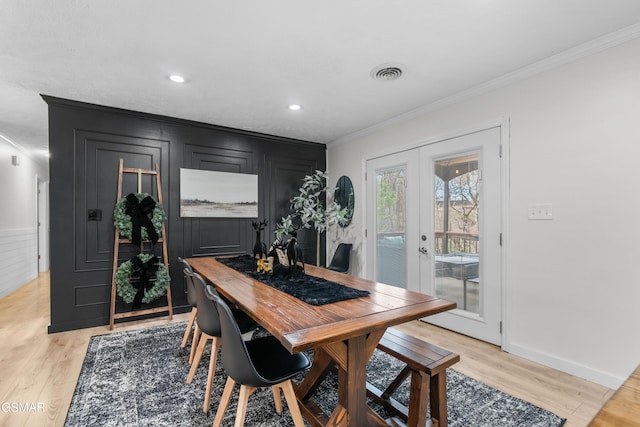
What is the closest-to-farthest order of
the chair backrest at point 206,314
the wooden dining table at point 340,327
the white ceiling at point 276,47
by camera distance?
the wooden dining table at point 340,327, the chair backrest at point 206,314, the white ceiling at point 276,47

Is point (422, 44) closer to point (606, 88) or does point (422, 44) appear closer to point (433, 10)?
point (433, 10)

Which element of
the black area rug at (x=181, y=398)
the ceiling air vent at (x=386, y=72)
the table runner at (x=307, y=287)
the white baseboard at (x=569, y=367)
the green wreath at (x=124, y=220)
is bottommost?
the black area rug at (x=181, y=398)

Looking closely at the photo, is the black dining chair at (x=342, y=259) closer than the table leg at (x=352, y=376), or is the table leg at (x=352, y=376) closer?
the table leg at (x=352, y=376)

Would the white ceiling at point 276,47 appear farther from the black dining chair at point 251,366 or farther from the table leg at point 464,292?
→ the table leg at point 464,292

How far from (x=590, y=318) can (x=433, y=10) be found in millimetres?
2378

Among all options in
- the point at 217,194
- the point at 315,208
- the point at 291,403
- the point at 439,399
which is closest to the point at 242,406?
the point at 291,403

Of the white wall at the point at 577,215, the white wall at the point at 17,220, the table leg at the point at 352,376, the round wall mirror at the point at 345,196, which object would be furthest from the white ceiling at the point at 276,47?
the white wall at the point at 17,220

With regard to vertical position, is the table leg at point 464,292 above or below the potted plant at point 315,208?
below

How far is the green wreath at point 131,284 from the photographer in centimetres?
336

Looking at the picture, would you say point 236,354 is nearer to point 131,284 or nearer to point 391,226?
point 131,284

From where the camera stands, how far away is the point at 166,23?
2014 millimetres

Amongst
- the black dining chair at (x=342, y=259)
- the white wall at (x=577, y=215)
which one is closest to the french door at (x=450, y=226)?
the white wall at (x=577, y=215)

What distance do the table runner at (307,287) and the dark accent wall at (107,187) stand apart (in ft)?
5.74

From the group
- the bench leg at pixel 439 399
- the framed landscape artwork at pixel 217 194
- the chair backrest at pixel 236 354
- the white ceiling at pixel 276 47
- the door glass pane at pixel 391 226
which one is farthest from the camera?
the framed landscape artwork at pixel 217 194
